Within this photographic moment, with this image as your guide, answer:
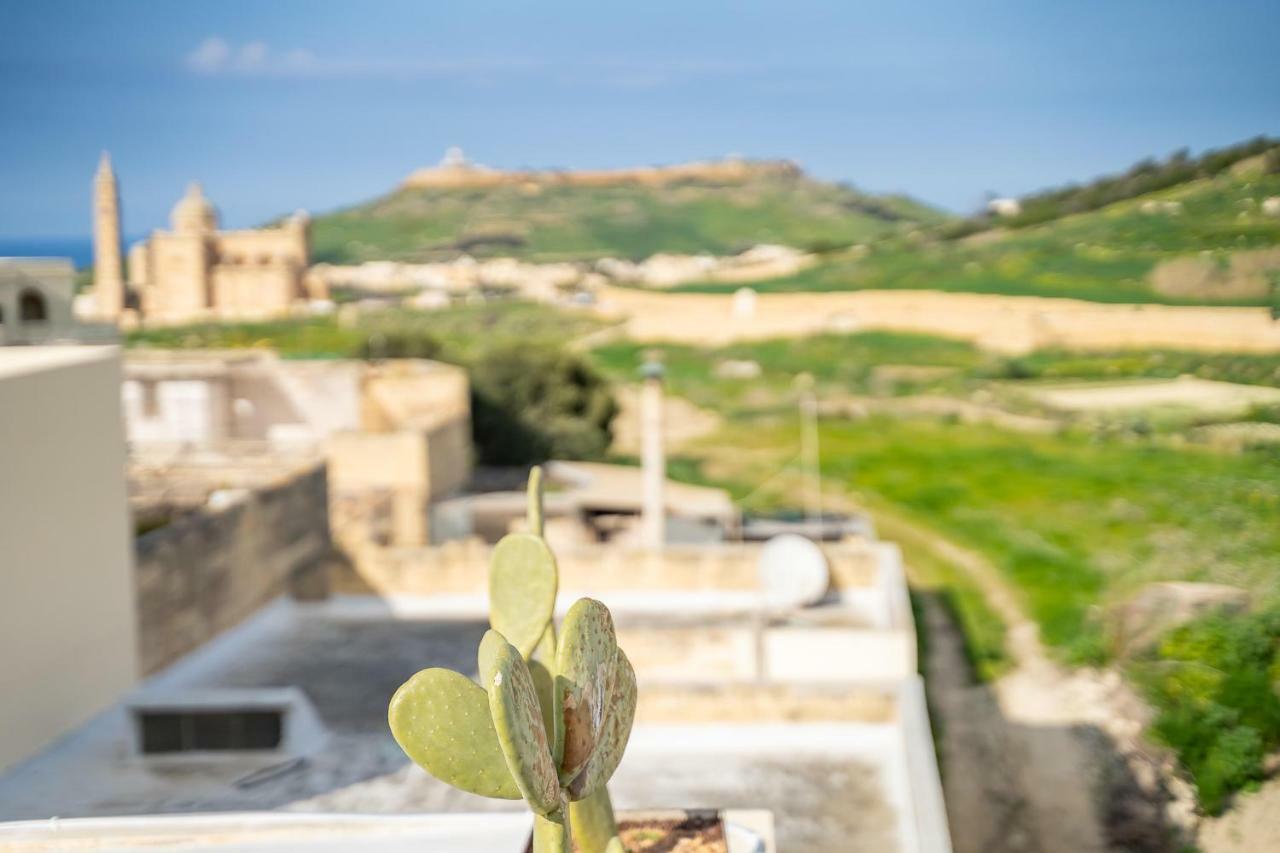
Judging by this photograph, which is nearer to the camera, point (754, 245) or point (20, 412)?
point (20, 412)

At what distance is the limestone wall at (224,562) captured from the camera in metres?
10.3

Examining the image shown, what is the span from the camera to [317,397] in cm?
2488

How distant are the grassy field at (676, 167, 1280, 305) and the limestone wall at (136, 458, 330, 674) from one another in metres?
18.8

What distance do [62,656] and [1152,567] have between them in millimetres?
18644

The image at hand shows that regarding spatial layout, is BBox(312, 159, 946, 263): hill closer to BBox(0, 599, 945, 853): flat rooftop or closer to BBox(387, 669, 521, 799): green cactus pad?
BBox(0, 599, 945, 853): flat rooftop

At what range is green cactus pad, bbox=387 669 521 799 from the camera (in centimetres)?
319

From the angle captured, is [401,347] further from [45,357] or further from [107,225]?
[45,357]

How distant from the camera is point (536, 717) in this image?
3.21 metres

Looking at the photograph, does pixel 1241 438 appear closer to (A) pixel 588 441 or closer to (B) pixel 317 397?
(A) pixel 588 441

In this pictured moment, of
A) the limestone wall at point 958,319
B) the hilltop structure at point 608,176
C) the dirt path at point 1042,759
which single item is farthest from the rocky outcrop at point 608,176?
the dirt path at point 1042,759

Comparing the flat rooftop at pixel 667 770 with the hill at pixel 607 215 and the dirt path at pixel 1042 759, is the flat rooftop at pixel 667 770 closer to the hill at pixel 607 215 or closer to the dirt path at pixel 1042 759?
the dirt path at pixel 1042 759

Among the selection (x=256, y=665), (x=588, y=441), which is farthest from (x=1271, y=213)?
(x=256, y=665)

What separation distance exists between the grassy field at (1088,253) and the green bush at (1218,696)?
10134 mm

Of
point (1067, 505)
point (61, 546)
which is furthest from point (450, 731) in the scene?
point (1067, 505)
